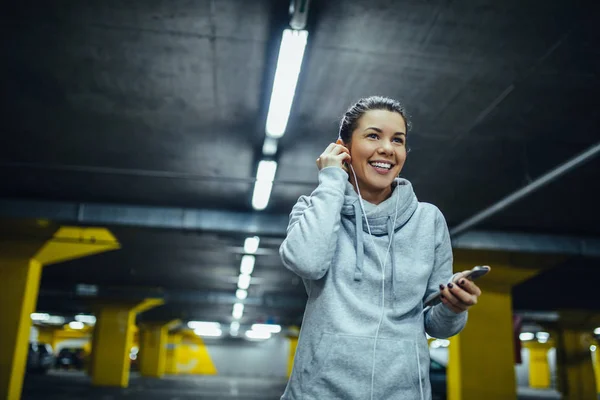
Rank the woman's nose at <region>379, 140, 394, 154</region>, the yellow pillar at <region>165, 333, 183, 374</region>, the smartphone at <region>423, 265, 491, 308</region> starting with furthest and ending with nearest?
the yellow pillar at <region>165, 333, 183, 374</region> < the woman's nose at <region>379, 140, 394, 154</region> < the smartphone at <region>423, 265, 491, 308</region>

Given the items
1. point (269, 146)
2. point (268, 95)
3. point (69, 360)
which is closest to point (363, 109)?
point (268, 95)

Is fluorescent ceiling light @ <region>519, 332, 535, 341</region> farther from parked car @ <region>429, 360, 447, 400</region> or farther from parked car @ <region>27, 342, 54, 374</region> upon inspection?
parked car @ <region>27, 342, 54, 374</region>

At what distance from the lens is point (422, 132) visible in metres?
7.68

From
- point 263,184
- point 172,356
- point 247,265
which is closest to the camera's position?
point 263,184

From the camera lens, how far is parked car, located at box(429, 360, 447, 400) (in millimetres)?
16016

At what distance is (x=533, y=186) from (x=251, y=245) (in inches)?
314

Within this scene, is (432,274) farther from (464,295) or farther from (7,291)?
(7,291)

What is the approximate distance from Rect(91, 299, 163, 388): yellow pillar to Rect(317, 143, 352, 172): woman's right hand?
2335 cm

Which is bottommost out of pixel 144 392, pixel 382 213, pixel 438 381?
pixel 144 392

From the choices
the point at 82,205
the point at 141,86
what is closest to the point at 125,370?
the point at 82,205

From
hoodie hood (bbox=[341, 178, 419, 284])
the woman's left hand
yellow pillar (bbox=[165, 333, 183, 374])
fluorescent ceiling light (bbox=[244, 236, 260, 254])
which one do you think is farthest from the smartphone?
yellow pillar (bbox=[165, 333, 183, 374])

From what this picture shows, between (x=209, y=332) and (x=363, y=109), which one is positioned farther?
(x=209, y=332)

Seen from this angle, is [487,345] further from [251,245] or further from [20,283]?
[20,283]

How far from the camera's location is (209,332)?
4553 centimetres
